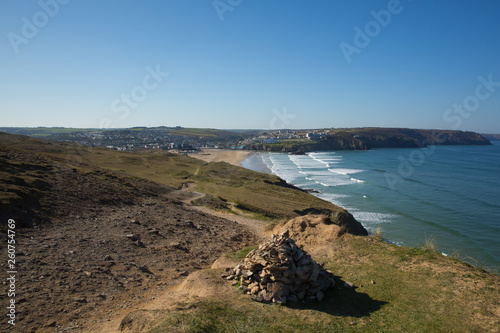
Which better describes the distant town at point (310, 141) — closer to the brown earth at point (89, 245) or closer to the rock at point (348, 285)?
the brown earth at point (89, 245)

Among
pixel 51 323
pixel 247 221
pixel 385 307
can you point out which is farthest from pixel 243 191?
pixel 51 323

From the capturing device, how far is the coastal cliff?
141m

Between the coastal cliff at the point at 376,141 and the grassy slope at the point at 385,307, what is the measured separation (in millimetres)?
118334

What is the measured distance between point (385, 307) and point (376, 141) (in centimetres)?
16635

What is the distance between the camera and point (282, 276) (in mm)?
9250

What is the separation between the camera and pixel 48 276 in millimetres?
9836

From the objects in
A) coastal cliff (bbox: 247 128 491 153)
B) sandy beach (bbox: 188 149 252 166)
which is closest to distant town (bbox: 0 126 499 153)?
coastal cliff (bbox: 247 128 491 153)

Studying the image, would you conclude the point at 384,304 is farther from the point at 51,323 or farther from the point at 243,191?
the point at 243,191

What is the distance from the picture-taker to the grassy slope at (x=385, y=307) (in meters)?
7.44

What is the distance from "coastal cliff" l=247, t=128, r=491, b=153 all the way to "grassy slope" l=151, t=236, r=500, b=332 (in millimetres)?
118334

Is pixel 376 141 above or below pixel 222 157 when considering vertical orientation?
above

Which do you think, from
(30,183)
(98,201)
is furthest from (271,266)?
(30,183)

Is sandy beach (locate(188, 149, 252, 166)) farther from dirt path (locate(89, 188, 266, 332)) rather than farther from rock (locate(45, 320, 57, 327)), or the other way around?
rock (locate(45, 320, 57, 327))

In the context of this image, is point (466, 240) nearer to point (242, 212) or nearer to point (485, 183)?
point (242, 212)
